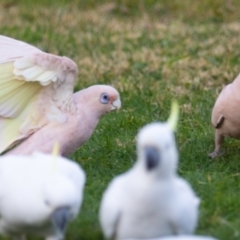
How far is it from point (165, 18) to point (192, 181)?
5.06 m

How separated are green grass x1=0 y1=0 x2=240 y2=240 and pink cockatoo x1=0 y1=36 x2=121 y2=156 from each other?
298mm

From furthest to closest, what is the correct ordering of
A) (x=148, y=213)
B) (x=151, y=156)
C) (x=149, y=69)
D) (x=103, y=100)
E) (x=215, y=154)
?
1. (x=149, y=69)
2. (x=215, y=154)
3. (x=103, y=100)
4. (x=148, y=213)
5. (x=151, y=156)

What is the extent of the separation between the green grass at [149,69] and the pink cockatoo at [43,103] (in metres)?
0.30

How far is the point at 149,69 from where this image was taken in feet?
22.4

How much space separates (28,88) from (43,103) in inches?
4.7

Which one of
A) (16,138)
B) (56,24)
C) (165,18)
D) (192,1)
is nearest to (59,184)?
(16,138)

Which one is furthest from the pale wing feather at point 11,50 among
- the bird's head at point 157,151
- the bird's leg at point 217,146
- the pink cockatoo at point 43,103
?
the bird's head at point 157,151

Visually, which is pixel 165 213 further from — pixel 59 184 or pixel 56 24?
pixel 56 24

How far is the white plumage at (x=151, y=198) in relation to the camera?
3127 mm

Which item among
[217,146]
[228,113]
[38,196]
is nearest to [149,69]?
[217,146]

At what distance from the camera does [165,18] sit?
916 centimetres

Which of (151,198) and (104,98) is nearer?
(151,198)

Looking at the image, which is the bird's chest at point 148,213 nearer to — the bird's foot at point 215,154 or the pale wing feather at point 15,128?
the pale wing feather at point 15,128

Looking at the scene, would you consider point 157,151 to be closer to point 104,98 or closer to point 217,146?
point 104,98
